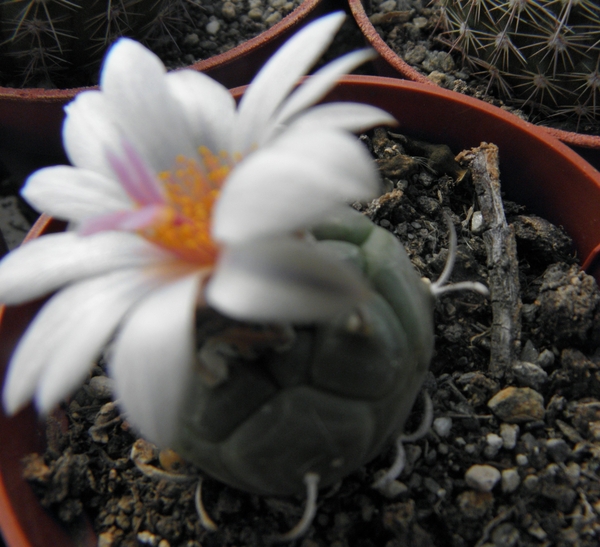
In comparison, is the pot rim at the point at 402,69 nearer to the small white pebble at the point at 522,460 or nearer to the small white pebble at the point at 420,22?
the small white pebble at the point at 420,22

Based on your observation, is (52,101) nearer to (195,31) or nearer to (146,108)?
(195,31)

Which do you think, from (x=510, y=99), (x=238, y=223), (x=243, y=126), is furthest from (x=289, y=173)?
(x=510, y=99)

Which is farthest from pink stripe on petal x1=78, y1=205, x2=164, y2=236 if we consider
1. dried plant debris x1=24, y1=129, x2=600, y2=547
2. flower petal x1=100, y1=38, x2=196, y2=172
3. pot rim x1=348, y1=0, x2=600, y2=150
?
pot rim x1=348, y1=0, x2=600, y2=150

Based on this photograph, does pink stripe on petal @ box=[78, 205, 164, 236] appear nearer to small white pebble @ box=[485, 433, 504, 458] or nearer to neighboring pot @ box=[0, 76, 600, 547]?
neighboring pot @ box=[0, 76, 600, 547]

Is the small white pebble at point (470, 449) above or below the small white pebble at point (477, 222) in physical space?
below

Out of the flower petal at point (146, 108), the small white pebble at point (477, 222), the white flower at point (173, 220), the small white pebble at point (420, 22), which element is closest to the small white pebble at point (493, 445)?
the small white pebble at point (477, 222)

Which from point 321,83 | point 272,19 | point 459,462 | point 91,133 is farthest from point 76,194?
point 272,19
